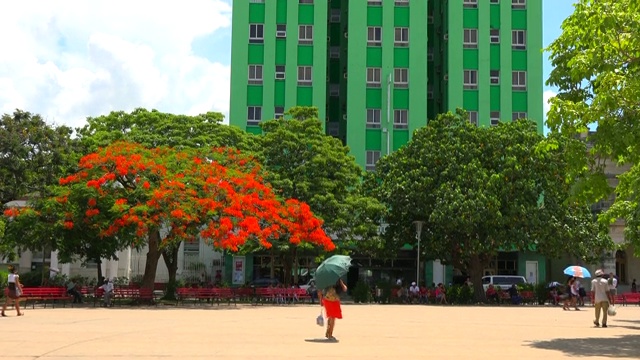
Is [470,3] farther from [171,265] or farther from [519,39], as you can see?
[171,265]

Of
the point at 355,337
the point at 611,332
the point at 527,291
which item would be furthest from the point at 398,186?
the point at 355,337

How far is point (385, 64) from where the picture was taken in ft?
178

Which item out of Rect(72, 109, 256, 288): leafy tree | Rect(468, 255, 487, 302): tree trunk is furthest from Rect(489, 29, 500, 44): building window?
Rect(72, 109, 256, 288): leafy tree

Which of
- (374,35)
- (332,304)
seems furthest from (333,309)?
(374,35)

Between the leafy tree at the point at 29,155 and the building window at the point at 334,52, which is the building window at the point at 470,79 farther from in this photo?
the leafy tree at the point at 29,155

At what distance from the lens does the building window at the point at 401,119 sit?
177 ft

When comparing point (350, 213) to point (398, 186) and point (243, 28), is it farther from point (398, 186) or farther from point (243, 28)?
point (243, 28)

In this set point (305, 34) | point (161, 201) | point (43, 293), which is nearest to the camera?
point (161, 201)

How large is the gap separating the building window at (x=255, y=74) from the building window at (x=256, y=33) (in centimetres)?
174

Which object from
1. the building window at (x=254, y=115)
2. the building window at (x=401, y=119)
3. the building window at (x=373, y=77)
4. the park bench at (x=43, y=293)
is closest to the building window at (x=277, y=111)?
the building window at (x=254, y=115)

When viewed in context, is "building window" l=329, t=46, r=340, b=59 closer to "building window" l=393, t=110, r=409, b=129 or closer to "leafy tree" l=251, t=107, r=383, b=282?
"building window" l=393, t=110, r=409, b=129

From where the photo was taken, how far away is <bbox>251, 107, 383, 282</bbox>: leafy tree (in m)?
40.1

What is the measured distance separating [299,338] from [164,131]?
27.1 meters

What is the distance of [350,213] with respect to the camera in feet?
133
